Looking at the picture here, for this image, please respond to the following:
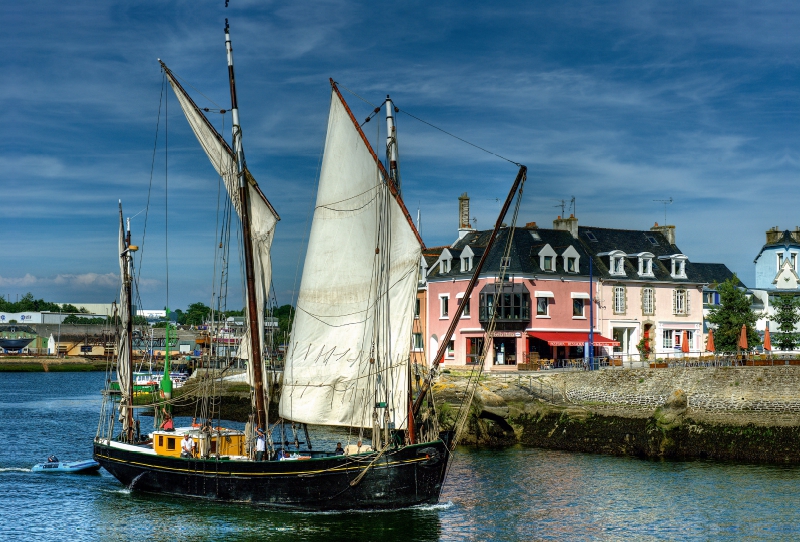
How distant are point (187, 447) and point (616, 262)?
156 feet

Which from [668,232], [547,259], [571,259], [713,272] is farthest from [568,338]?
[713,272]

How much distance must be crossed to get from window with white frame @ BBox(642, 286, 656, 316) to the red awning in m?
5.72

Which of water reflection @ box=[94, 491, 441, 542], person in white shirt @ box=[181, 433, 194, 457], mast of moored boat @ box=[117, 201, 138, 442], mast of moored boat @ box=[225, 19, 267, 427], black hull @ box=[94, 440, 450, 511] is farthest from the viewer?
mast of moored boat @ box=[117, 201, 138, 442]

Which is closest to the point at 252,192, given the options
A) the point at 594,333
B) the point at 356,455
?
the point at 356,455

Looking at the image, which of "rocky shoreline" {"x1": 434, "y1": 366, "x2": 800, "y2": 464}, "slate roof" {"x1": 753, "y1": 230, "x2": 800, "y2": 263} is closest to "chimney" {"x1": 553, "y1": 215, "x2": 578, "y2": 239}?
"rocky shoreline" {"x1": 434, "y1": 366, "x2": 800, "y2": 464}

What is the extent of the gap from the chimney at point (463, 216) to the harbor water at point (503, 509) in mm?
33922

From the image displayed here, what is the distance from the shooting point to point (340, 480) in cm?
3609

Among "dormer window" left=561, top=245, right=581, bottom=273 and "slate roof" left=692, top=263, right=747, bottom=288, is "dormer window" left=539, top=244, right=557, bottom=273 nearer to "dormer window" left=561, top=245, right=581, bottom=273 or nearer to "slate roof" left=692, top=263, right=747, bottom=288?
"dormer window" left=561, top=245, right=581, bottom=273

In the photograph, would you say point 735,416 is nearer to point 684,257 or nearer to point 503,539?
point 503,539

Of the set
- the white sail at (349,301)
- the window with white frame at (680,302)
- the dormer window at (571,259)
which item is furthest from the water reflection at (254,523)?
the window with white frame at (680,302)

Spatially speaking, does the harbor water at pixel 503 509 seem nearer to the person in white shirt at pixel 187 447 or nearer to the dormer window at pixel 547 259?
the person in white shirt at pixel 187 447

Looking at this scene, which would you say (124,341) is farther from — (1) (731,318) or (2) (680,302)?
(2) (680,302)

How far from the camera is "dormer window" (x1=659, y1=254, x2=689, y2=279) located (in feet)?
262

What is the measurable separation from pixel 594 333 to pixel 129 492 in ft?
141
